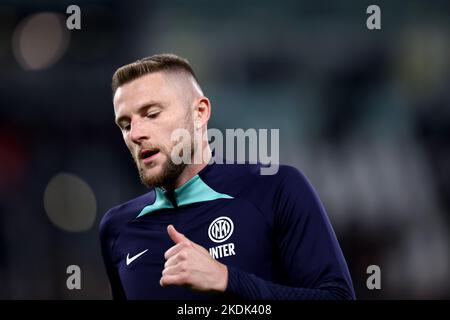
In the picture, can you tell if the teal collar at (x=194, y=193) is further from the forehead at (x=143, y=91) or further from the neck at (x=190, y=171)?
the forehead at (x=143, y=91)

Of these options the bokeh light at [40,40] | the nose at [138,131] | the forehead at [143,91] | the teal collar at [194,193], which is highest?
the bokeh light at [40,40]

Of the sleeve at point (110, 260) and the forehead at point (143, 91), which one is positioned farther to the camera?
the sleeve at point (110, 260)

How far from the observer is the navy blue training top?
2.36m

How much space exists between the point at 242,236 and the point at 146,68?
0.81 meters

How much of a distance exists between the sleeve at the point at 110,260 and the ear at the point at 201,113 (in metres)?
0.64

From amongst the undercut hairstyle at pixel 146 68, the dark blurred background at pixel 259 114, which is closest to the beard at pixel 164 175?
the undercut hairstyle at pixel 146 68

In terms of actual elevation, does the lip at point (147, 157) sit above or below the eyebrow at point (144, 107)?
below

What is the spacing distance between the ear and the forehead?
0.52 ft

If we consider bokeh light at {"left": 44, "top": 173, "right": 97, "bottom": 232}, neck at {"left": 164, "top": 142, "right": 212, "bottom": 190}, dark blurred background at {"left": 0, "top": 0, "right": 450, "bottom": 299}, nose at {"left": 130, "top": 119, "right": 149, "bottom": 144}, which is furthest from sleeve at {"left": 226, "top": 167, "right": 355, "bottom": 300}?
bokeh light at {"left": 44, "top": 173, "right": 97, "bottom": 232}

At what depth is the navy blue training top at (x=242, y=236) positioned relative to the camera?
2.36 metres

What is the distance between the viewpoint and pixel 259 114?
586 cm

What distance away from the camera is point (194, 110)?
281cm

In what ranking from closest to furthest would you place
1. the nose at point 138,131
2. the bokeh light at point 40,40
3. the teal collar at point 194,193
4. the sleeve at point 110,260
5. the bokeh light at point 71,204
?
the nose at point 138,131 < the teal collar at point 194,193 < the sleeve at point 110,260 < the bokeh light at point 71,204 < the bokeh light at point 40,40
